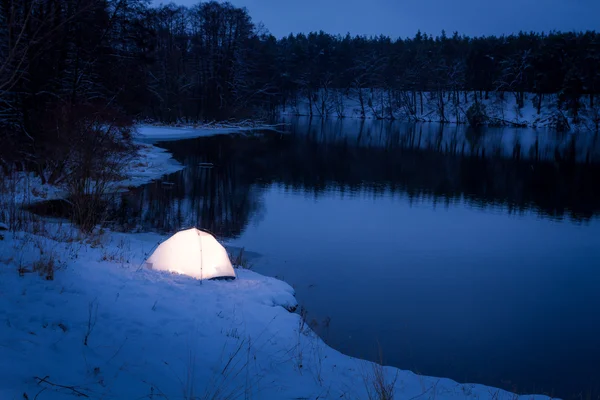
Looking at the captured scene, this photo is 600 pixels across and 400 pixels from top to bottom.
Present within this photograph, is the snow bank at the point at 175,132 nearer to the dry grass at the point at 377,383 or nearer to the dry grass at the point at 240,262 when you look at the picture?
the dry grass at the point at 240,262

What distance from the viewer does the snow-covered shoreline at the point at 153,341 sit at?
13.5ft

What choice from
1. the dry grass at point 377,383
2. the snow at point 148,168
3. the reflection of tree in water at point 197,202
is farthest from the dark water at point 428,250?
the dry grass at point 377,383

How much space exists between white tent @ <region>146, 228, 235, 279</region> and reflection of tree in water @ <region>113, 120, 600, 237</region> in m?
4.89

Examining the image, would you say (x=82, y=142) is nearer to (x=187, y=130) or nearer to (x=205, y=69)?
(x=187, y=130)

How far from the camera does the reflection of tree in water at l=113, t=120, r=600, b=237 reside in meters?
16.5

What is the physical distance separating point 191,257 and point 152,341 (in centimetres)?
326

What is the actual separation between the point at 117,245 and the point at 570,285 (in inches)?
369

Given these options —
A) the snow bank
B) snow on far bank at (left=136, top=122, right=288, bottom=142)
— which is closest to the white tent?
snow on far bank at (left=136, top=122, right=288, bottom=142)

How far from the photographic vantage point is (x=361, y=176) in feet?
83.8

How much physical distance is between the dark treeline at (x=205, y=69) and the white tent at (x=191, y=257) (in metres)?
3.47

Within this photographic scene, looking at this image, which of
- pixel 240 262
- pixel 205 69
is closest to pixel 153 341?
pixel 240 262

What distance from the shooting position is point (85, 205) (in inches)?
468

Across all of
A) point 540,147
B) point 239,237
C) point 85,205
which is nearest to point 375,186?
point 239,237

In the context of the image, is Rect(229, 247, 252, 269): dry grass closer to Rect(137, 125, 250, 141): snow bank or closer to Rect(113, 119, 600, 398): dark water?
Rect(113, 119, 600, 398): dark water
